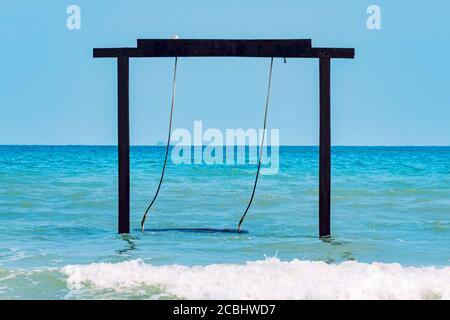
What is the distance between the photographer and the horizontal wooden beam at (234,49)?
10.6m

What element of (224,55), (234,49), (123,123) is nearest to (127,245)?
(123,123)

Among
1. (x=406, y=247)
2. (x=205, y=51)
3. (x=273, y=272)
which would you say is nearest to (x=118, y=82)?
(x=205, y=51)

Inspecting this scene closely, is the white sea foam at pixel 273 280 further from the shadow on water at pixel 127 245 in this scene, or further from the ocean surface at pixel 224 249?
the shadow on water at pixel 127 245

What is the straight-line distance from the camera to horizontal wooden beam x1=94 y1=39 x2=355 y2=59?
10641 millimetres

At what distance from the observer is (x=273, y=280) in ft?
27.8

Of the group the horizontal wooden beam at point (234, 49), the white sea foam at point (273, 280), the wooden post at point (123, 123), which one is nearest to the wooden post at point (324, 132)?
the horizontal wooden beam at point (234, 49)

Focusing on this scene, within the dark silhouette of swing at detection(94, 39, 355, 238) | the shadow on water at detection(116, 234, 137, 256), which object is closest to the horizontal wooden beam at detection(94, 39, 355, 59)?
the dark silhouette of swing at detection(94, 39, 355, 238)

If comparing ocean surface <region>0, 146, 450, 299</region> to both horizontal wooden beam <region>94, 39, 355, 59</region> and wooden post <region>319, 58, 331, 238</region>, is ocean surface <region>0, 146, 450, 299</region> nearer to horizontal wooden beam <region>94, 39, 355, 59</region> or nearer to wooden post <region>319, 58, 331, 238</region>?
wooden post <region>319, 58, 331, 238</region>

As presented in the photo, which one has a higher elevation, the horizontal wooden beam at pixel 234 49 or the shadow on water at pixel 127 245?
the horizontal wooden beam at pixel 234 49

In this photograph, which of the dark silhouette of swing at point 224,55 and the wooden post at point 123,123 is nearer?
the dark silhouette of swing at point 224,55

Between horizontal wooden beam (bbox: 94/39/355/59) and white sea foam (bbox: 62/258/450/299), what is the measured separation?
9.89ft

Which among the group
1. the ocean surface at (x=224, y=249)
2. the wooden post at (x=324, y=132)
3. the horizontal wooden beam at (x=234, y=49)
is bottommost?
the ocean surface at (x=224, y=249)

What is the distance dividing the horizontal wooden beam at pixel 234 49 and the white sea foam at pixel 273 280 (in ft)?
9.89

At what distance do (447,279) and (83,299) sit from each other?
4.06 m
